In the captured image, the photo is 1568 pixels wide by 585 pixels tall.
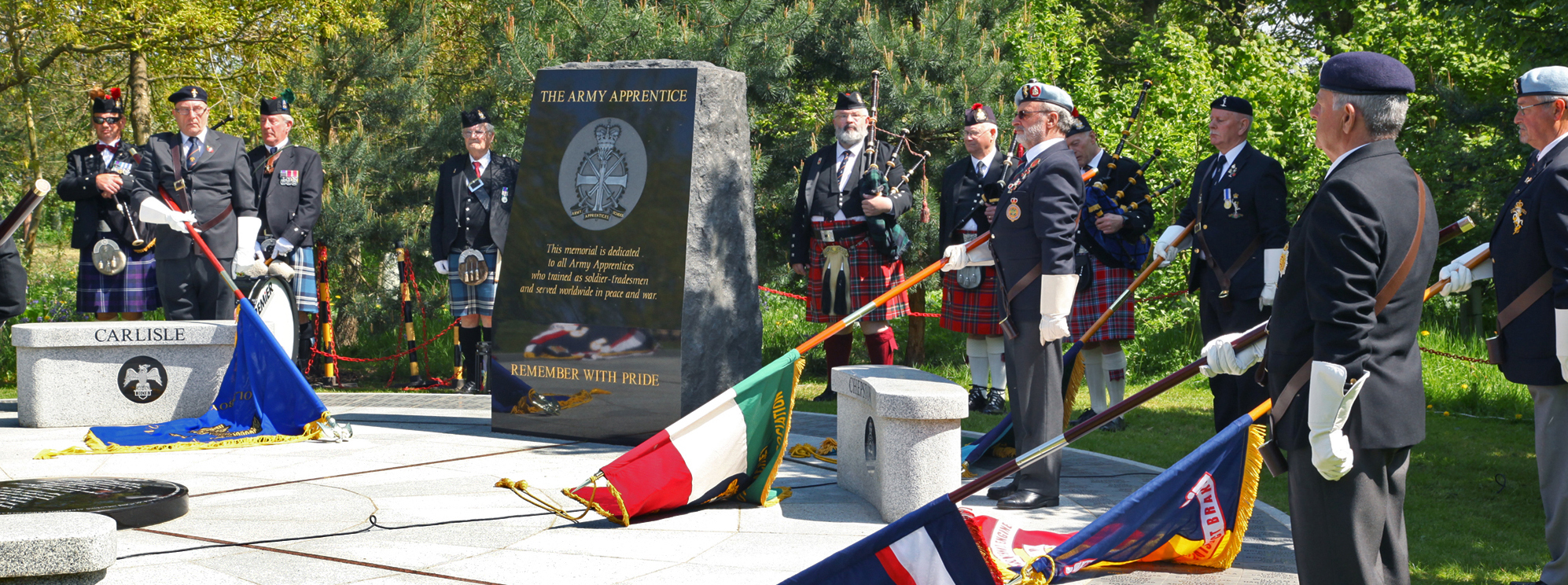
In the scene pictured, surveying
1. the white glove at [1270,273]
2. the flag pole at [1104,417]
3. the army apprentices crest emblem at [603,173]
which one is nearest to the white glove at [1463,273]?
the white glove at [1270,273]

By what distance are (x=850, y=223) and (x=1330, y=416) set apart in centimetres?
472

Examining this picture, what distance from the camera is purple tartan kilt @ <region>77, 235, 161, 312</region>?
7.66 meters

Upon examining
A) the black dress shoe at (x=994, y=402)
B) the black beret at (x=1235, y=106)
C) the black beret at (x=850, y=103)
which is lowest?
the black dress shoe at (x=994, y=402)

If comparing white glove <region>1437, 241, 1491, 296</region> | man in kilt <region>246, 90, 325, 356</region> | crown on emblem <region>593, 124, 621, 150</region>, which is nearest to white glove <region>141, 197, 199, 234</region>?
man in kilt <region>246, 90, 325, 356</region>

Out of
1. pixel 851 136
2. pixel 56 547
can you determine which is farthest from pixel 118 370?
pixel 56 547

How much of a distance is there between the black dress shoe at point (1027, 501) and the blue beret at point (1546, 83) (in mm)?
2120

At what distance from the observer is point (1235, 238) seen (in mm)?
5105

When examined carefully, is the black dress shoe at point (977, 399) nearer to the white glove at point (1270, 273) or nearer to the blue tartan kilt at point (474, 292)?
the white glove at point (1270, 273)

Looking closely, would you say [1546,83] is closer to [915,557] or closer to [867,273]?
[915,557]

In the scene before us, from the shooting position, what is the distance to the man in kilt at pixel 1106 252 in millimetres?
6684

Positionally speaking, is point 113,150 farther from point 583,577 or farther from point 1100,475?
point 1100,475

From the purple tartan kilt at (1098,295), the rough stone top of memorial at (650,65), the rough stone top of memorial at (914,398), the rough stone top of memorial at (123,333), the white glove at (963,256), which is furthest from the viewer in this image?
the purple tartan kilt at (1098,295)

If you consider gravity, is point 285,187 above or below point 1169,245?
above

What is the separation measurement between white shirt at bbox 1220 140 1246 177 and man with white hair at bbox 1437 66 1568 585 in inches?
57.7
